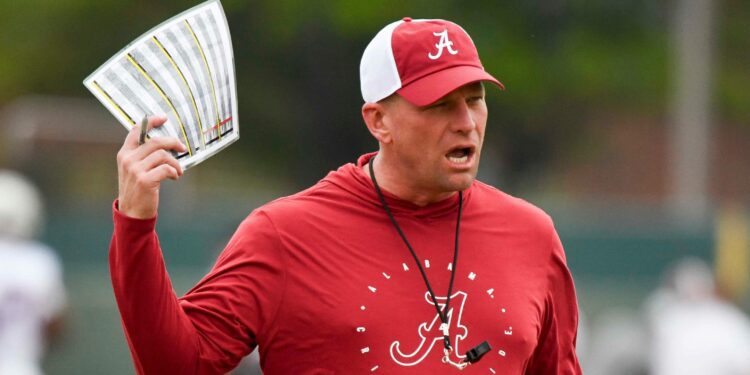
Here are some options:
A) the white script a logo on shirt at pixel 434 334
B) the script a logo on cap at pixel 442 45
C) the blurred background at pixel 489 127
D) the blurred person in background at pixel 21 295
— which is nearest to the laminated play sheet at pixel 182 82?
the script a logo on cap at pixel 442 45

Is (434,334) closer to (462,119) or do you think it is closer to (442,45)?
(462,119)

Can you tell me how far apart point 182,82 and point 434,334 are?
3.27 feet

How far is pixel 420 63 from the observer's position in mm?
4301

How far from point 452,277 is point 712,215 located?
11052 mm

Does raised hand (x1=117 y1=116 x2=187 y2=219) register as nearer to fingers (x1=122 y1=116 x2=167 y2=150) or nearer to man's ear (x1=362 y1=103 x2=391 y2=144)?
fingers (x1=122 y1=116 x2=167 y2=150)

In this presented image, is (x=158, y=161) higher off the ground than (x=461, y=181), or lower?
higher

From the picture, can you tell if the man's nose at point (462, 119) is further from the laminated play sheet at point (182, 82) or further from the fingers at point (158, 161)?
the fingers at point (158, 161)

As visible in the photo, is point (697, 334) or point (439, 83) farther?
point (697, 334)

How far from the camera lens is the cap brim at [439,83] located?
4199 mm

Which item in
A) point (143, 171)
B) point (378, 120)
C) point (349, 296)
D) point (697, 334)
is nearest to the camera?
point (143, 171)

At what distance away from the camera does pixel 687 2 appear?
59.2ft

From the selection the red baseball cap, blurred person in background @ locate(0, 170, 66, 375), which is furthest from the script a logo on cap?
blurred person in background @ locate(0, 170, 66, 375)

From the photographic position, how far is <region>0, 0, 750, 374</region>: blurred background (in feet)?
45.8

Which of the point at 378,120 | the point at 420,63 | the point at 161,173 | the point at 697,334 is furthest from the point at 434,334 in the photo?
the point at 697,334
